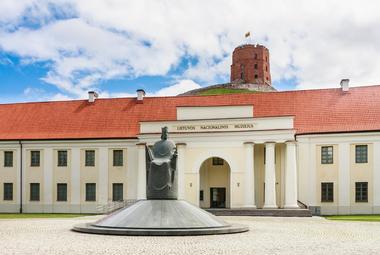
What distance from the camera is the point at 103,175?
1970 inches

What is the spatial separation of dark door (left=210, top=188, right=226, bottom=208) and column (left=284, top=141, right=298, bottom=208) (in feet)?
20.2

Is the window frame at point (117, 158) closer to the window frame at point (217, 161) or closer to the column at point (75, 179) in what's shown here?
the column at point (75, 179)

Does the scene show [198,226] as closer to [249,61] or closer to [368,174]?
[368,174]

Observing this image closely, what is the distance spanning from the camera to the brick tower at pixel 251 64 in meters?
130

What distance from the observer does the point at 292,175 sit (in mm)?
43969

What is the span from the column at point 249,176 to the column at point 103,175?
480 inches

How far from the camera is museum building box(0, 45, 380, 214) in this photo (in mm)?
45000

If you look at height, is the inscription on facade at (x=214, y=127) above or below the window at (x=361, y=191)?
above

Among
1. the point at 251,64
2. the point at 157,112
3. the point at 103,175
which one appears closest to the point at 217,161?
the point at 157,112

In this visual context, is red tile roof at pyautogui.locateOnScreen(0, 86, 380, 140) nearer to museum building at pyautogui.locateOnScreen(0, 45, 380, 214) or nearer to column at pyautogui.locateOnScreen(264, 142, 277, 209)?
museum building at pyautogui.locateOnScreen(0, 45, 380, 214)

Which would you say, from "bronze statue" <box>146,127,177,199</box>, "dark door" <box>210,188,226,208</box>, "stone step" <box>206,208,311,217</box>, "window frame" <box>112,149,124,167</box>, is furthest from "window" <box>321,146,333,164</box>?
"bronze statue" <box>146,127,177,199</box>

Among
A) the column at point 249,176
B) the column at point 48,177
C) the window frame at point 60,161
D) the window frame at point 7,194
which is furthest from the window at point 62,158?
the column at point 249,176

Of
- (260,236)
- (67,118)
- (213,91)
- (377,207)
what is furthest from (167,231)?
(213,91)

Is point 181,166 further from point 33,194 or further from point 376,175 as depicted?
point 376,175
